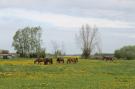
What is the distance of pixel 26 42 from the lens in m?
148

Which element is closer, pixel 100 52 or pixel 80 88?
pixel 80 88

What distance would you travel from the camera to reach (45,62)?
76.2 metres

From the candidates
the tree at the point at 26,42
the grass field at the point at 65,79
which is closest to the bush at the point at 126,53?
the tree at the point at 26,42

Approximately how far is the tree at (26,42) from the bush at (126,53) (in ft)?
91.5

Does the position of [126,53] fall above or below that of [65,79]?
above

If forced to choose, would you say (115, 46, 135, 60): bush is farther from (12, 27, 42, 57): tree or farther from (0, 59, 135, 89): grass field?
(0, 59, 135, 89): grass field

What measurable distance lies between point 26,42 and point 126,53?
35.8 metres

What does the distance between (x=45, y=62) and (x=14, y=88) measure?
50.7 meters

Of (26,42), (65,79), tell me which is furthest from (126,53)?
(65,79)

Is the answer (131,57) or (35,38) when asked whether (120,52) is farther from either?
(35,38)

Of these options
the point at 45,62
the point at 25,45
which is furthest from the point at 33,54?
the point at 45,62

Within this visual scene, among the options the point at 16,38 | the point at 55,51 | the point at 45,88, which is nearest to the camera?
the point at 45,88

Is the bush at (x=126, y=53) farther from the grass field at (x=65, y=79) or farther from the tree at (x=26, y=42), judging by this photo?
the grass field at (x=65, y=79)

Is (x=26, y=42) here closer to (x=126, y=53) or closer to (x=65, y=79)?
(x=126, y=53)
